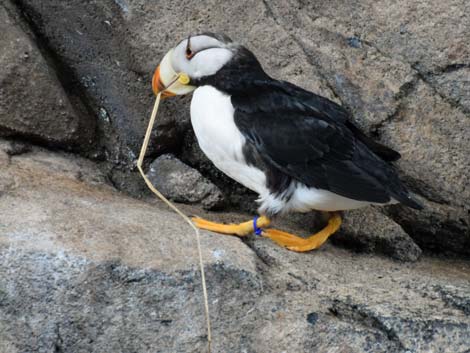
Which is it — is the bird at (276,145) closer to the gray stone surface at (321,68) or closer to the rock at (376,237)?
the rock at (376,237)

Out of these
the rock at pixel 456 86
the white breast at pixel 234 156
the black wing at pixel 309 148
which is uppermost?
the rock at pixel 456 86

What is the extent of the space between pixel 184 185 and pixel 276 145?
24.5 inches

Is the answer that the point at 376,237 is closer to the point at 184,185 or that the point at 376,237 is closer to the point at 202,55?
the point at 184,185

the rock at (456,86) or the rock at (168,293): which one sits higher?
the rock at (456,86)

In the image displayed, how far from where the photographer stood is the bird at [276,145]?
2.79 metres

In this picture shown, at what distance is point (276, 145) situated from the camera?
278 centimetres

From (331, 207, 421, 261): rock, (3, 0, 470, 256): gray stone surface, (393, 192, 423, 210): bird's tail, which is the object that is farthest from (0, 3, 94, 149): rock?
(393, 192, 423, 210): bird's tail

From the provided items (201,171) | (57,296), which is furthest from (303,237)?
(57,296)

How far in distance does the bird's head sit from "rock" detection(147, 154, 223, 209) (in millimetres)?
392

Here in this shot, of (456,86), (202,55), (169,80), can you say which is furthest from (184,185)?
(456,86)

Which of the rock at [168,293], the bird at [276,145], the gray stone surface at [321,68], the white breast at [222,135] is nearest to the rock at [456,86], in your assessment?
the gray stone surface at [321,68]

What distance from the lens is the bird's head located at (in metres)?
2.96

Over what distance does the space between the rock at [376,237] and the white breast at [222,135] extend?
50 cm

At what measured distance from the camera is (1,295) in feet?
7.34
